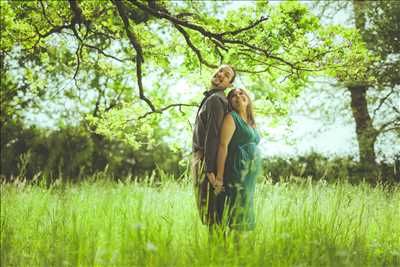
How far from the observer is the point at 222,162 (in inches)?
164

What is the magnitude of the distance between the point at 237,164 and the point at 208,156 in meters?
0.31

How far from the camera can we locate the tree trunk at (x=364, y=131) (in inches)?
404

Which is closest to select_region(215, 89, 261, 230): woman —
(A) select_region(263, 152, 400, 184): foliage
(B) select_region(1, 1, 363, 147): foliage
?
(B) select_region(1, 1, 363, 147): foliage

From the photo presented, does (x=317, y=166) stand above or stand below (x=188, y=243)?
above

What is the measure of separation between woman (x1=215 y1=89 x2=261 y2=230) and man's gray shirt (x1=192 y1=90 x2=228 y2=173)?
0.06 m

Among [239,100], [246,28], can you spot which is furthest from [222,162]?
[246,28]

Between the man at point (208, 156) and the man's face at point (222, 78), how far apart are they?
7 centimetres

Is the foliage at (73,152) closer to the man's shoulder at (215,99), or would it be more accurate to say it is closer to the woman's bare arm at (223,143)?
the man's shoulder at (215,99)

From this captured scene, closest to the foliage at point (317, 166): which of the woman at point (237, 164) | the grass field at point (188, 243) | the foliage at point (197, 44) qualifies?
the foliage at point (197, 44)

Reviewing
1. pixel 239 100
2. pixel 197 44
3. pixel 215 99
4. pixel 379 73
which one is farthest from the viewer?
pixel 379 73

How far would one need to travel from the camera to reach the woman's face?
4.54 meters

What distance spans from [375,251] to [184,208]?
2.32 metres

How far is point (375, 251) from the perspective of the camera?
4.44m

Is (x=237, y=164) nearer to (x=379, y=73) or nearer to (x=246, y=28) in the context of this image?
(x=246, y=28)
